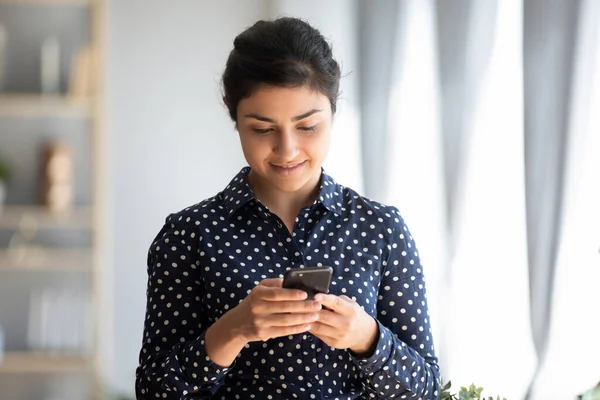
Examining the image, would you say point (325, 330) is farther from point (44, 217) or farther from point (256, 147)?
point (44, 217)

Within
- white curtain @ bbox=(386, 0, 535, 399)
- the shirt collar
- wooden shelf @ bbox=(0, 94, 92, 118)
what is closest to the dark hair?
the shirt collar

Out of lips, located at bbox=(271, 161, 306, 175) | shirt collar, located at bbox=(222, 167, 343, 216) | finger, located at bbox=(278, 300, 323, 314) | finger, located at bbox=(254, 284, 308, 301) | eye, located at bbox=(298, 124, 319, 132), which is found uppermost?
eye, located at bbox=(298, 124, 319, 132)

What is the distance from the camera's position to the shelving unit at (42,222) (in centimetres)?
415

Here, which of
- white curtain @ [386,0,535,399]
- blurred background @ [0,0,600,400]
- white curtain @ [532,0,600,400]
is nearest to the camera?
white curtain @ [532,0,600,400]

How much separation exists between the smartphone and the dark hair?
36 centimetres

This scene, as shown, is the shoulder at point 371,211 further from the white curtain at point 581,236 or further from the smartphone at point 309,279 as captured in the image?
the white curtain at point 581,236

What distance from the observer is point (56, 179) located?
4.21 meters

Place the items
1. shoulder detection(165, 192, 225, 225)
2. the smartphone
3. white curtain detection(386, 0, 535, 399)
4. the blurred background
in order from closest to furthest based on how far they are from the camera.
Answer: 1. the smartphone
2. shoulder detection(165, 192, 225, 225)
3. the blurred background
4. white curtain detection(386, 0, 535, 399)

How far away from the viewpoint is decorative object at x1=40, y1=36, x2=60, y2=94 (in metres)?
4.23

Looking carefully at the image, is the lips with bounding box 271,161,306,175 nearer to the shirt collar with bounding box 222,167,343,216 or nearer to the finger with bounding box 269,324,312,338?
the shirt collar with bounding box 222,167,343,216

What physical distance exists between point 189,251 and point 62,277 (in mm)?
2776

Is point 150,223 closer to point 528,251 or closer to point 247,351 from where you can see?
point 528,251

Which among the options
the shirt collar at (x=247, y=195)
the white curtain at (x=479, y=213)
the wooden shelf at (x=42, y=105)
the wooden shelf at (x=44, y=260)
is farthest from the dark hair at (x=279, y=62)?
the wooden shelf at (x=44, y=260)

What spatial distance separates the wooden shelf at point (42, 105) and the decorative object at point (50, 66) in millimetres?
64
